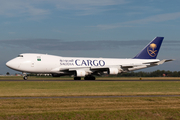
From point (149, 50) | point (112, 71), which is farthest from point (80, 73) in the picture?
point (149, 50)

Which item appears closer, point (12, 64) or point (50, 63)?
point (12, 64)

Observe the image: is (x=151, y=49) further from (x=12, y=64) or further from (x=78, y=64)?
(x=12, y=64)

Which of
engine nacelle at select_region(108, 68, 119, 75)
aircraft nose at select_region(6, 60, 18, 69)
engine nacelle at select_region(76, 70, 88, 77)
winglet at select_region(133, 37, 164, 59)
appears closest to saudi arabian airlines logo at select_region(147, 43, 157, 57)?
winglet at select_region(133, 37, 164, 59)

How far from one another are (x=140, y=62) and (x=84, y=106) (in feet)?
148

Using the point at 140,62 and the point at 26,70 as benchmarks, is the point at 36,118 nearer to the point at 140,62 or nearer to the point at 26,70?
the point at 26,70

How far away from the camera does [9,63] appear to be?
47344mm

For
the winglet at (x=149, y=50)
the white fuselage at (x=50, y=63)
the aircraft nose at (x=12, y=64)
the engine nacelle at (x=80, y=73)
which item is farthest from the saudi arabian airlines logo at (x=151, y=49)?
the aircraft nose at (x=12, y=64)

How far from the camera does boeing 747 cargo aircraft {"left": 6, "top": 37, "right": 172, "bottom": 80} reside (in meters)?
48.2

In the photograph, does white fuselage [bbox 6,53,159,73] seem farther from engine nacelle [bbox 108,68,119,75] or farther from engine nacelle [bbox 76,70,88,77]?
engine nacelle [bbox 108,68,119,75]

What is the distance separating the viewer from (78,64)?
2064 inches

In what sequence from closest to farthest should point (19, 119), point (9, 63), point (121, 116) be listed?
1. point (19, 119)
2. point (121, 116)
3. point (9, 63)

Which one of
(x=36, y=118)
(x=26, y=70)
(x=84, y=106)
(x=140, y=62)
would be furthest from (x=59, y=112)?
(x=140, y=62)

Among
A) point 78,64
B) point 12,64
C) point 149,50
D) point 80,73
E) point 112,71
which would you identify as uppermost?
point 149,50

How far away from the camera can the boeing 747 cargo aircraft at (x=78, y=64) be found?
4825 cm
